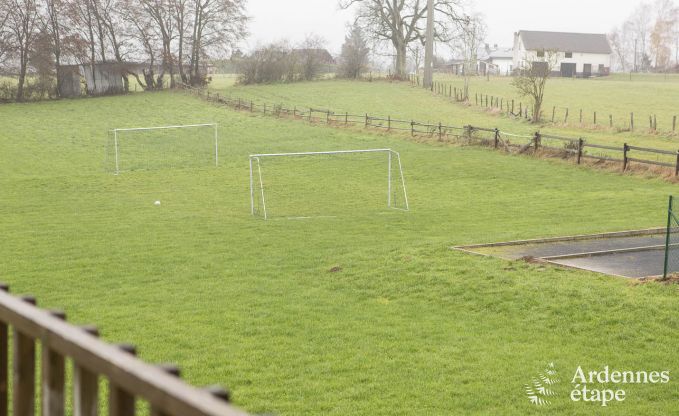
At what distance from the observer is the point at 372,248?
1775cm

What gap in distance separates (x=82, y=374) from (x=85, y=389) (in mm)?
41

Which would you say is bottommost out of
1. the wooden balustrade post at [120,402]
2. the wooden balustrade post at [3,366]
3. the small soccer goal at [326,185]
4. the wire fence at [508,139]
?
the small soccer goal at [326,185]

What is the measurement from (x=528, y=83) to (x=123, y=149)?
2164cm

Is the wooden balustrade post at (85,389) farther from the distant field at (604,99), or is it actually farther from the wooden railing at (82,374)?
the distant field at (604,99)

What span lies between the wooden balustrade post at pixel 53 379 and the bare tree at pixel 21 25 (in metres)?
65.1

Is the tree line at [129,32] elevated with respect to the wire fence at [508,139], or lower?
elevated

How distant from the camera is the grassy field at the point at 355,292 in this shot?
9.73 metres

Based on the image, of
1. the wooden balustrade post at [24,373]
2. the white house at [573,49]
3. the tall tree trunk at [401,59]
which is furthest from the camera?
the white house at [573,49]

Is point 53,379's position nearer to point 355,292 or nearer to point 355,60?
point 355,292

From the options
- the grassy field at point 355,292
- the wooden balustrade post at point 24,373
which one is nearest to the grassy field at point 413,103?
the grassy field at point 355,292

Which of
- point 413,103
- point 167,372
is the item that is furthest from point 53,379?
point 413,103

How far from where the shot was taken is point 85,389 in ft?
7.49

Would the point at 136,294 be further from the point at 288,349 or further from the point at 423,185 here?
the point at 423,185

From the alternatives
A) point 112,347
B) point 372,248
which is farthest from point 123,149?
point 112,347
